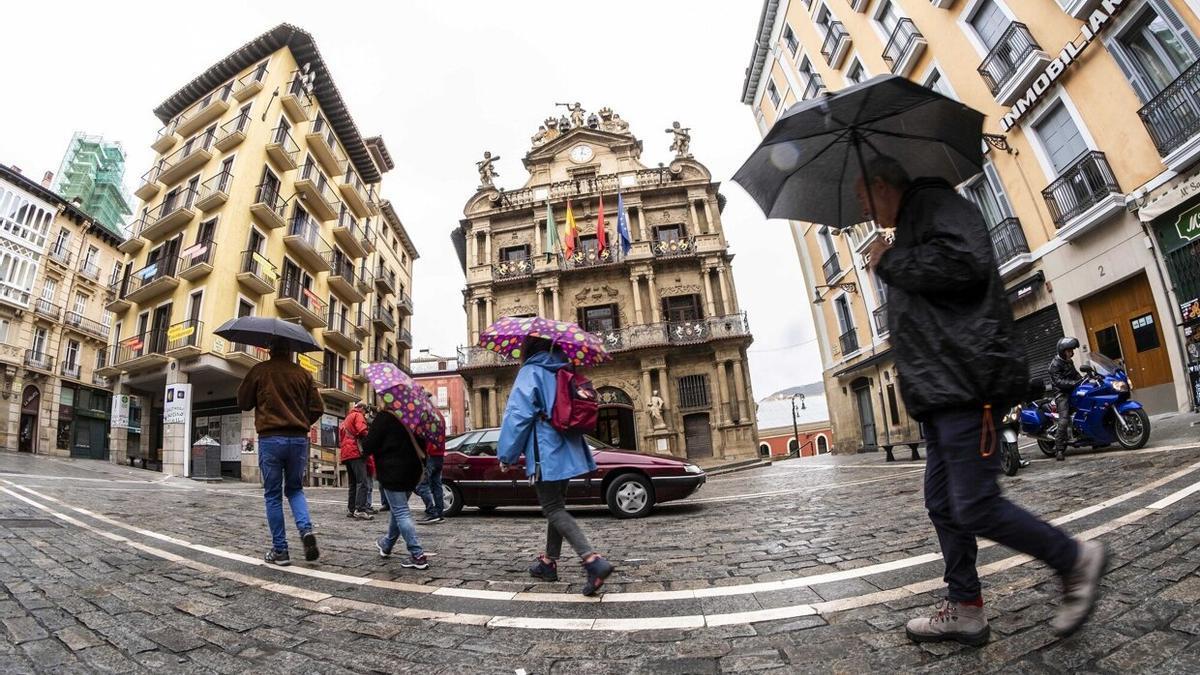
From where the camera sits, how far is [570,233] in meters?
25.1

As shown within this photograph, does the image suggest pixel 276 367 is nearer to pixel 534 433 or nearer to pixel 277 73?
pixel 534 433

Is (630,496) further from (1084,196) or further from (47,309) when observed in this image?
(47,309)

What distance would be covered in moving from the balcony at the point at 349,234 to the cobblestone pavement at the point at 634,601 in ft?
75.3

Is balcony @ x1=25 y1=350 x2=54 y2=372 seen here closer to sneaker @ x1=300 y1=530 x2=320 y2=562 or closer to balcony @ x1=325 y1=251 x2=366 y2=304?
balcony @ x1=325 y1=251 x2=366 y2=304

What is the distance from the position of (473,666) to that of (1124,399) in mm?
8646

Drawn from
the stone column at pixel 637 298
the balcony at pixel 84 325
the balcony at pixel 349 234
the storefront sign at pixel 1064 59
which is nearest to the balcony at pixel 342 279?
the balcony at pixel 349 234

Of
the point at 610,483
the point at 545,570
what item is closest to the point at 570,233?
the point at 610,483

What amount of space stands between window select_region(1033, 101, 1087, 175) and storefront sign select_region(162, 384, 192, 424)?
85.9ft

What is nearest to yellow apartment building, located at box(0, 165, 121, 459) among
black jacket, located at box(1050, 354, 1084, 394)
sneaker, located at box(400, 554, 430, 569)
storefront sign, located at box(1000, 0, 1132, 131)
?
sneaker, located at box(400, 554, 430, 569)

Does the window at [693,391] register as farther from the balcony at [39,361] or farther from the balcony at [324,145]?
the balcony at [39,361]

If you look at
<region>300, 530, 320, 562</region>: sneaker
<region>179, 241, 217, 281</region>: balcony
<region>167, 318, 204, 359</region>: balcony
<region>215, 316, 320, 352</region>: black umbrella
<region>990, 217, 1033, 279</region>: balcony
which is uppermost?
<region>179, 241, 217, 281</region>: balcony

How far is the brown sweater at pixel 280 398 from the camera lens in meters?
4.26

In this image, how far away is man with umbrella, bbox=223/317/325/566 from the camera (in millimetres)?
4117

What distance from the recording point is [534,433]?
338 cm
